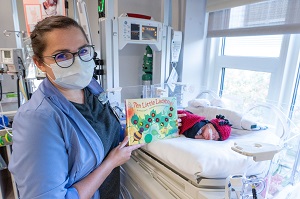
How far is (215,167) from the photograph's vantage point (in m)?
0.66

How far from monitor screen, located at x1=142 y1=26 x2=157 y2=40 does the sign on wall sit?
0.75 m

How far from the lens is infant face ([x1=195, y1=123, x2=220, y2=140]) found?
0.90 metres

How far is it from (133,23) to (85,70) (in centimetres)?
78

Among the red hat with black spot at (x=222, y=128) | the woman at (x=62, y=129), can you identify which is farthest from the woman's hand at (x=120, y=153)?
the red hat with black spot at (x=222, y=128)

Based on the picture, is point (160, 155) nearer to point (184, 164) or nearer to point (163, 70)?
point (184, 164)

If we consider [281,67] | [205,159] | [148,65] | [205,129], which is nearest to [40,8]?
[148,65]

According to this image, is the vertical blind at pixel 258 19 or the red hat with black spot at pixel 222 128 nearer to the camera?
the red hat with black spot at pixel 222 128

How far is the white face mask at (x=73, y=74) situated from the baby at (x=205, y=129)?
0.53m

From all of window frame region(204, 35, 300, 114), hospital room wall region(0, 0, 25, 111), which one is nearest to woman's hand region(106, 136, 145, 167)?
window frame region(204, 35, 300, 114)

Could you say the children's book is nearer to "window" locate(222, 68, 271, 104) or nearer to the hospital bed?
the hospital bed

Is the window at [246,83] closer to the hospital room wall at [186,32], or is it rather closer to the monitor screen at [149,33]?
the hospital room wall at [186,32]

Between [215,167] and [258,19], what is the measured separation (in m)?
1.25

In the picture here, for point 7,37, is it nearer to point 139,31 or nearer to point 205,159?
point 139,31

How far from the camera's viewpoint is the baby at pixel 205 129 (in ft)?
2.97
